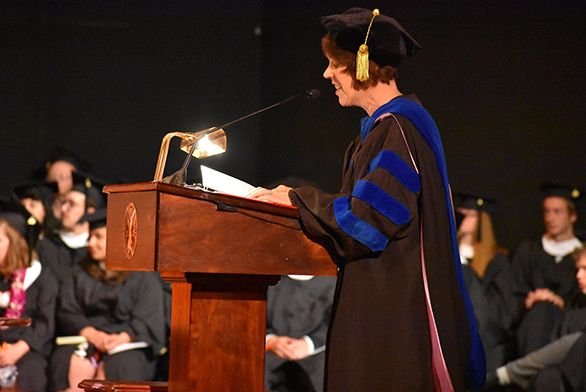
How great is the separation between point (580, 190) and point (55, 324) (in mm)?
3885

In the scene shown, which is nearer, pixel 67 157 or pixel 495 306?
pixel 495 306

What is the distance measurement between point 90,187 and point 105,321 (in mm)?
1113

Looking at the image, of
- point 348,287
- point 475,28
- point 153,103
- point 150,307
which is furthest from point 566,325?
point 348,287

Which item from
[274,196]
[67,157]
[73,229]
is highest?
[67,157]

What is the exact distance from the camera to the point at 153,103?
7809 mm

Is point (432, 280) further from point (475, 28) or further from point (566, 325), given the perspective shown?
point (475, 28)

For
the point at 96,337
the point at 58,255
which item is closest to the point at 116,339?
the point at 96,337

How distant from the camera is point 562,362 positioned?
256 inches

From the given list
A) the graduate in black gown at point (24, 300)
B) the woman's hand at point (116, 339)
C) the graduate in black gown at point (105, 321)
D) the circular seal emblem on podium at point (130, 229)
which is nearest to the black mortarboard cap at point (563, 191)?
the graduate in black gown at point (105, 321)

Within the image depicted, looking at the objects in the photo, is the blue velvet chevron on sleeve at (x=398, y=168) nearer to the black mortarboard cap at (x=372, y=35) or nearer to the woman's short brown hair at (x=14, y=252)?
the black mortarboard cap at (x=372, y=35)

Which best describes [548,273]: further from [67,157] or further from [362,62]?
[362,62]

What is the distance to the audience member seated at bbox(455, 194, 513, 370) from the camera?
22.5 ft

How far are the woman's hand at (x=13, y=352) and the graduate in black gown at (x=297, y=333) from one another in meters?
1.83

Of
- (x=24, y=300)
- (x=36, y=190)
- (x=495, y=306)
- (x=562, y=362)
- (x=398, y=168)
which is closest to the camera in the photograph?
(x=398, y=168)
